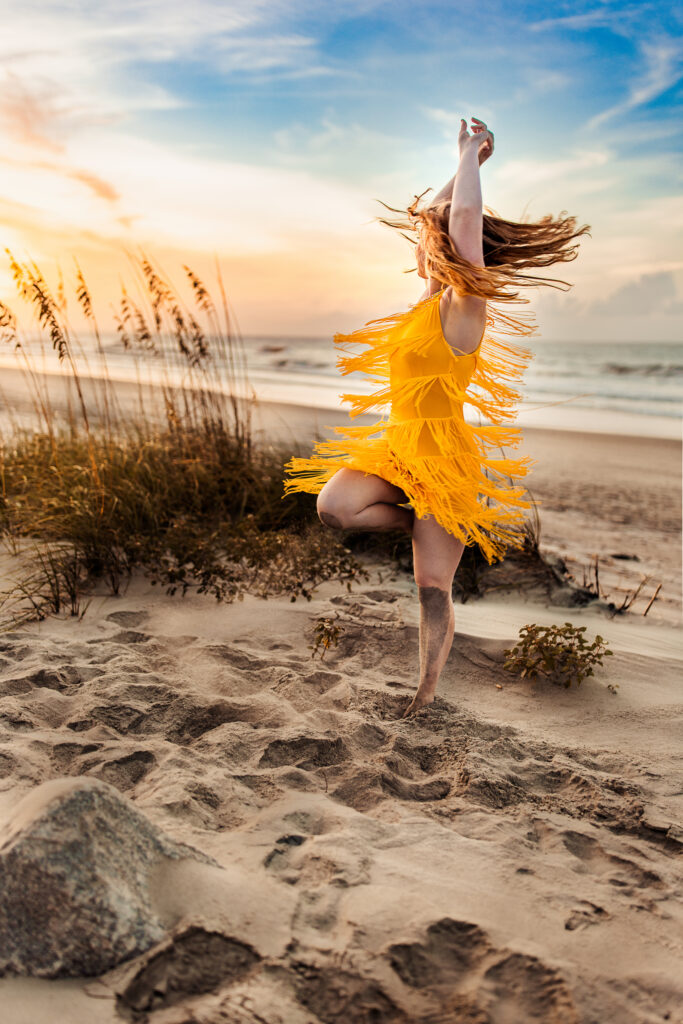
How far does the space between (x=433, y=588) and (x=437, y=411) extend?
2.37 ft

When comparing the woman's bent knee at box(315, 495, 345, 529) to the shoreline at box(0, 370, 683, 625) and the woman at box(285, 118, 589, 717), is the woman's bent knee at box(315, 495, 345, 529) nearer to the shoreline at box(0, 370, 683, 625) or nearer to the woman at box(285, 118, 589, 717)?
the woman at box(285, 118, 589, 717)

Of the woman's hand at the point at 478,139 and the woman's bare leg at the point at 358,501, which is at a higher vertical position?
the woman's hand at the point at 478,139

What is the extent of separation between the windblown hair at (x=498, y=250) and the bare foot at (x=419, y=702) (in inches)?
64.5

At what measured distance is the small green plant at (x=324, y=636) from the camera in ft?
11.4

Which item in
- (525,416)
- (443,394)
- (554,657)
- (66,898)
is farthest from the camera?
(525,416)

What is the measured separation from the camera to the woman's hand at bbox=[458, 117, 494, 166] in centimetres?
264

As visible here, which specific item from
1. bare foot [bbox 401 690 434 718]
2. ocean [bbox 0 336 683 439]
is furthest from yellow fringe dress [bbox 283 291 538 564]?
ocean [bbox 0 336 683 439]

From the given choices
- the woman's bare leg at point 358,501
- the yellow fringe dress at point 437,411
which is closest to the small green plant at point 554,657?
the yellow fringe dress at point 437,411

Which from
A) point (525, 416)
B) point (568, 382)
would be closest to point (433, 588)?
point (525, 416)

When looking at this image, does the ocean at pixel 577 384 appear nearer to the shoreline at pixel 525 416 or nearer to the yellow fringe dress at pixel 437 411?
the shoreline at pixel 525 416

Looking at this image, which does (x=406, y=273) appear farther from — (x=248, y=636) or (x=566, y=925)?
(x=566, y=925)

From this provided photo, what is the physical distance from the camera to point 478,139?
265cm

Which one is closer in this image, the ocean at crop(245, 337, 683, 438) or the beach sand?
the beach sand

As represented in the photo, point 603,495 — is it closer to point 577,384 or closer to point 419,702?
point 419,702
